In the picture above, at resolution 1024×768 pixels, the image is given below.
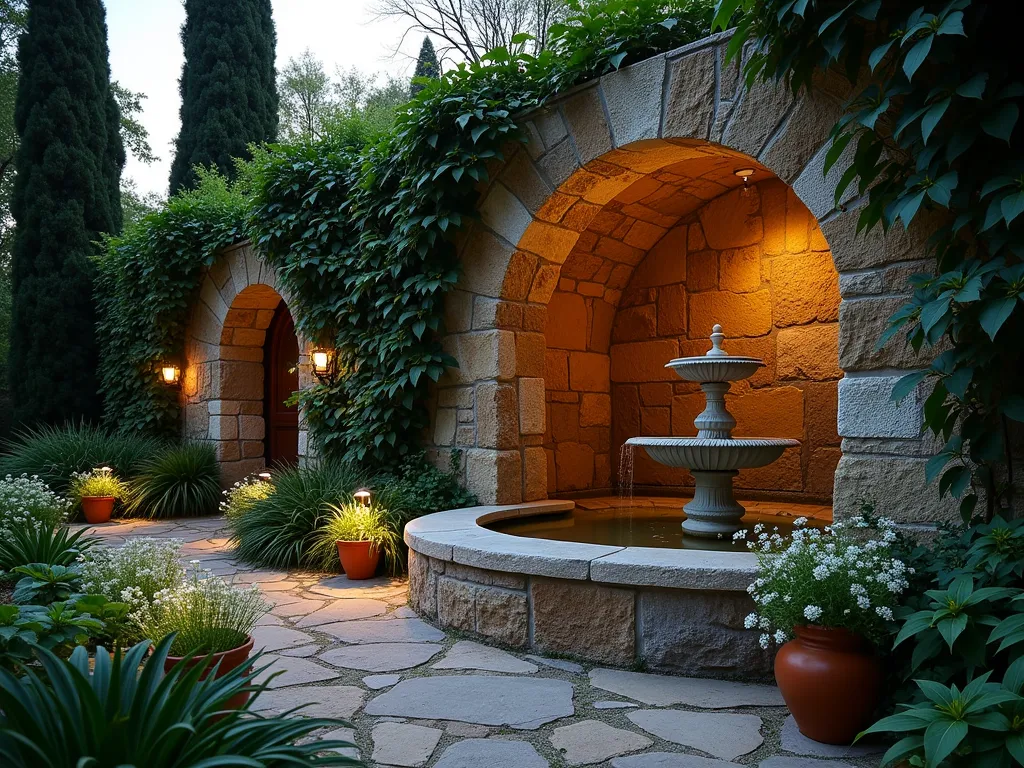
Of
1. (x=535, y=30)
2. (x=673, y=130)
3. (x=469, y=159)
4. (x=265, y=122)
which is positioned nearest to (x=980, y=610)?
(x=673, y=130)

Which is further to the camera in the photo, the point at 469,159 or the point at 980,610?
the point at 469,159

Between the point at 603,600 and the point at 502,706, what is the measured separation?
2.16 feet

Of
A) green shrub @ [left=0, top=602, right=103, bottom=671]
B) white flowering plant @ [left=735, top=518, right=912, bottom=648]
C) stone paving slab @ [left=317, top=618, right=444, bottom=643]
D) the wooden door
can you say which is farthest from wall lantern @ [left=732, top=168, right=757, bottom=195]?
the wooden door

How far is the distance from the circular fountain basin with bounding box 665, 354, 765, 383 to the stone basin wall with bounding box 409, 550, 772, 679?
144 cm

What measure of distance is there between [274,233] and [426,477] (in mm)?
2537

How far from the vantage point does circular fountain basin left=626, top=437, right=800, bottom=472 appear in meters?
3.75

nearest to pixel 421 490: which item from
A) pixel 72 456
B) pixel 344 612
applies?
pixel 344 612

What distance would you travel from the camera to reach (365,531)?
468 cm

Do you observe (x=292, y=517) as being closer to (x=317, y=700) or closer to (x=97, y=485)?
(x=317, y=700)

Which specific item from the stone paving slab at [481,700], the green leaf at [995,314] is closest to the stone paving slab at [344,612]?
the stone paving slab at [481,700]

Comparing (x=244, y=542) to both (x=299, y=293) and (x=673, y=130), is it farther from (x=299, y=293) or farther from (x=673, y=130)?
(x=673, y=130)

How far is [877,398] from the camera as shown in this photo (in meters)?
3.19

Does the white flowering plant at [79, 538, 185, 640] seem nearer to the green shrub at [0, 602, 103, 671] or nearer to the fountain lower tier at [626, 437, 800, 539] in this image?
the green shrub at [0, 602, 103, 671]

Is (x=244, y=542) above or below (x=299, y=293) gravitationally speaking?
below
